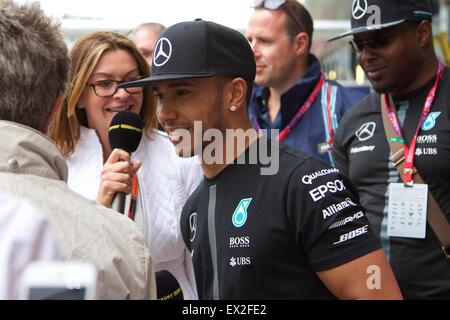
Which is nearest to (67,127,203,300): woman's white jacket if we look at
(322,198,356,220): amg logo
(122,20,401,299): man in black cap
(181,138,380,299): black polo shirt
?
(122,20,401,299): man in black cap

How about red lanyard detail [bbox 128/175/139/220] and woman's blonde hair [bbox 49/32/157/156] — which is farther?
woman's blonde hair [bbox 49/32/157/156]

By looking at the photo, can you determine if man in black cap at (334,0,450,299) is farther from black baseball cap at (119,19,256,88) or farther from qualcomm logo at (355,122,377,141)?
black baseball cap at (119,19,256,88)

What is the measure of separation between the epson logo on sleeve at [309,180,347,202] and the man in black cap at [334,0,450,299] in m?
1.19

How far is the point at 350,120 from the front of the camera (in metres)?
4.66

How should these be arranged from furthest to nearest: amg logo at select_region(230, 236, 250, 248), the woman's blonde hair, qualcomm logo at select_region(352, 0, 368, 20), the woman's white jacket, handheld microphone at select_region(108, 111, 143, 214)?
qualcomm logo at select_region(352, 0, 368, 20) < the woman's blonde hair < the woman's white jacket < handheld microphone at select_region(108, 111, 143, 214) < amg logo at select_region(230, 236, 250, 248)

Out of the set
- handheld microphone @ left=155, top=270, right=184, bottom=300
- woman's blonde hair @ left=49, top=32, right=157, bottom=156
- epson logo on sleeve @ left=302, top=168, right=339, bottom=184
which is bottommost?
handheld microphone @ left=155, top=270, right=184, bottom=300

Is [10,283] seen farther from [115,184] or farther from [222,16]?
[222,16]

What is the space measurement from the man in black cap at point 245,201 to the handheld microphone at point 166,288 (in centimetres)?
19

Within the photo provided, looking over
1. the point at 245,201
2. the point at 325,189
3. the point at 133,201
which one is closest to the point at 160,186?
the point at 133,201

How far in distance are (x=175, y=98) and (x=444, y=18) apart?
669 cm

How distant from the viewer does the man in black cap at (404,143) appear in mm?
4035

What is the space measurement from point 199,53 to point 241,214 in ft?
2.15

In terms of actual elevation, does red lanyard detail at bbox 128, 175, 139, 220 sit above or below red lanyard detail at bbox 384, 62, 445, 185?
below

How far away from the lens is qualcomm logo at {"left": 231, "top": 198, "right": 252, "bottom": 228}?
3.06 metres
